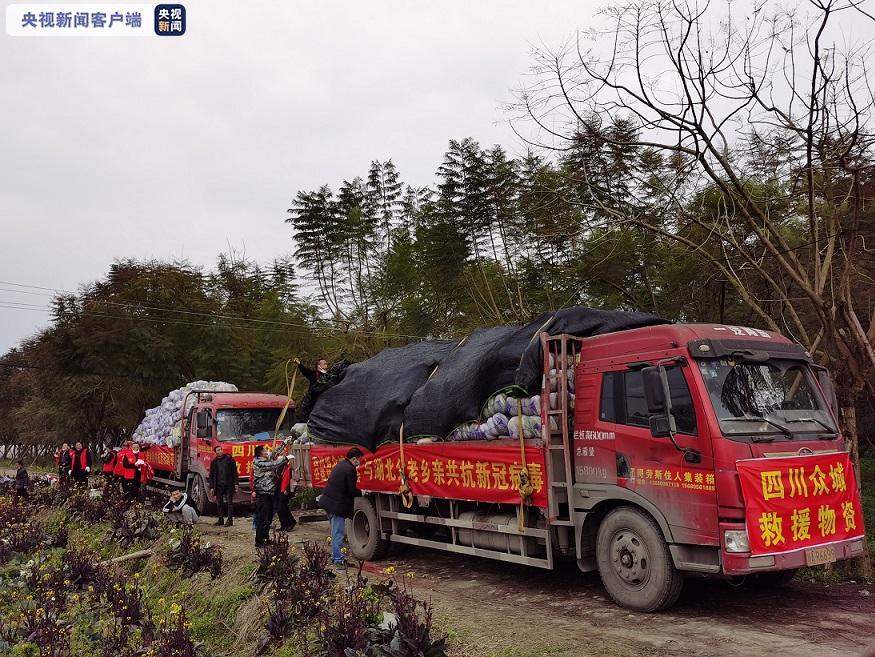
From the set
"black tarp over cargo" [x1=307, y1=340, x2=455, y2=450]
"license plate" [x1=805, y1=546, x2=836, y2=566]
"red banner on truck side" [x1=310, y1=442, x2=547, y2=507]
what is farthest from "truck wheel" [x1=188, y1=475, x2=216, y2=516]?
"license plate" [x1=805, y1=546, x2=836, y2=566]

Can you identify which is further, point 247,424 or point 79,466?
point 79,466

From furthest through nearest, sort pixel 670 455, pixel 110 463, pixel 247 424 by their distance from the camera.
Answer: pixel 110 463, pixel 247 424, pixel 670 455

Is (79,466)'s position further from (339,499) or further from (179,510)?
(339,499)

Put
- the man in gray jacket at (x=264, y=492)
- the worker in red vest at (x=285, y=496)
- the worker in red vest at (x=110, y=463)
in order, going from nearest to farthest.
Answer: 1. the man in gray jacket at (x=264, y=492)
2. the worker in red vest at (x=285, y=496)
3. the worker in red vest at (x=110, y=463)

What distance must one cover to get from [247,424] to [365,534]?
19.6 ft

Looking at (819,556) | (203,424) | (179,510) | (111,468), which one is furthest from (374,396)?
(111,468)

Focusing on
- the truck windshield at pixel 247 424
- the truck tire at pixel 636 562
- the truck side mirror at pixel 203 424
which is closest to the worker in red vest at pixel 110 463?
the truck side mirror at pixel 203 424

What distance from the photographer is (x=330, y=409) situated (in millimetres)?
11164

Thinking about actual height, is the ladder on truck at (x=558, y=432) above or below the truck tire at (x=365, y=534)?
above

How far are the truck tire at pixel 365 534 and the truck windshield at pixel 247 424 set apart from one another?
535 cm

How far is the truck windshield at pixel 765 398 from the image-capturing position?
21.2 feet

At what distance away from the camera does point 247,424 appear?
15.7 metres

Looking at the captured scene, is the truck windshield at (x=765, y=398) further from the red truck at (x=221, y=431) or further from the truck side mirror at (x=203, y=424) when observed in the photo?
the truck side mirror at (x=203, y=424)

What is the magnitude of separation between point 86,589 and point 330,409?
4.07 m
